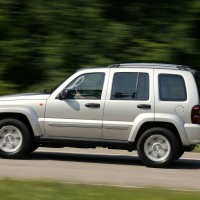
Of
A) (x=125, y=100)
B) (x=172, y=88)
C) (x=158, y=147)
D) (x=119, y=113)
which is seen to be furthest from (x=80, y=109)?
(x=172, y=88)

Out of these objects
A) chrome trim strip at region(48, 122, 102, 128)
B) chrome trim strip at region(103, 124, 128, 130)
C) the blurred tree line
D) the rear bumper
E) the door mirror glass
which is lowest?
the rear bumper

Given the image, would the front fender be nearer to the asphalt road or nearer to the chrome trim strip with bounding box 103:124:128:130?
the asphalt road

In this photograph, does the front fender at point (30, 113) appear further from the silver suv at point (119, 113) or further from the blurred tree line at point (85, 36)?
the blurred tree line at point (85, 36)

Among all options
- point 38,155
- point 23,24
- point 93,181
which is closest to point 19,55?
point 23,24

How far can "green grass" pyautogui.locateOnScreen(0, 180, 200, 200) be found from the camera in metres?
7.84

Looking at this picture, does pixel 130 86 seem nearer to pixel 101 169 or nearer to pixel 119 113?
pixel 119 113

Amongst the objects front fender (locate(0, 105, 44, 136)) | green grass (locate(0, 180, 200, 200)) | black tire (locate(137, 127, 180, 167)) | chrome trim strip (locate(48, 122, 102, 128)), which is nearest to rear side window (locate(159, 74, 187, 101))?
black tire (locate(137, 127, 180, 167))

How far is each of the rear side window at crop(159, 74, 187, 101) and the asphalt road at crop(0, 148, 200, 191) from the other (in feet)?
4.05

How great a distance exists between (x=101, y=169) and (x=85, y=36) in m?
8.32

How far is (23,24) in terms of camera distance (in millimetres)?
19375

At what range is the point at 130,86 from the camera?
11.5 metres

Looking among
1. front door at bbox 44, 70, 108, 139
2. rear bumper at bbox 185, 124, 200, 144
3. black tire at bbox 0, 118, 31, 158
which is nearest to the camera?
rear bumper at bbox 185, 124, 200, 144

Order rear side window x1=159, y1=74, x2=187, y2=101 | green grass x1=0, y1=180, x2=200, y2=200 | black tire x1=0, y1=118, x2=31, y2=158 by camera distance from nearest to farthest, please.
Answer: green grass x1=0, y1=180, x2=200, y2=200
rear side window x1=159, y1=74, x2=187, y2=101
black tire x1=0, y1=118, x2=31, y2=158

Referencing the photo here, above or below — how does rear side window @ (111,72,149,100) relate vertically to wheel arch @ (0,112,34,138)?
above
